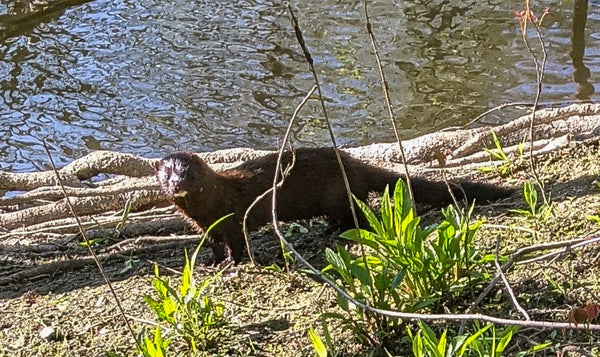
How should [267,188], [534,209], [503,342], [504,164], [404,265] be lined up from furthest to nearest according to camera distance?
[504,164] → [267,188] → [534,209] → [404,265] → [503,342]

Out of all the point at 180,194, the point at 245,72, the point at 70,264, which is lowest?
the point at 245,72

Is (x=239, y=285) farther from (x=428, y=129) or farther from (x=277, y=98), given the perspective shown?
(x=277, y=98)

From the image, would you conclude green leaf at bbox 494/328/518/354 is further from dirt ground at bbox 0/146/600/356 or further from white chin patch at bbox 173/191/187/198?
white chin patch at bbox 173/191/187/198

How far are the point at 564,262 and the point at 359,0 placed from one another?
799 cm

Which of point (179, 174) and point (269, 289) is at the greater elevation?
point (179, 174)

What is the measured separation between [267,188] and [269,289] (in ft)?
3.06

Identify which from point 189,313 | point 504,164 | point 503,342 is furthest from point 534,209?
point 189,313

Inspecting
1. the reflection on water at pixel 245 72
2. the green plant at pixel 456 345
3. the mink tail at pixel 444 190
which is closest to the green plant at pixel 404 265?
the green plant at pixel 456 345

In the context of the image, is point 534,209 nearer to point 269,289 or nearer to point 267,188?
point 269,289

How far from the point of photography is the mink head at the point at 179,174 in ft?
14.5

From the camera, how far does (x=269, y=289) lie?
3.90m

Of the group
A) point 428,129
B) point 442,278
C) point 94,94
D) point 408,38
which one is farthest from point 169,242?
point 408,38

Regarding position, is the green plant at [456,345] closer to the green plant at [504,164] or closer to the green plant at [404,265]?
the green plant at [404,265]

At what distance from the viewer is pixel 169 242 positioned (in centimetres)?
480
